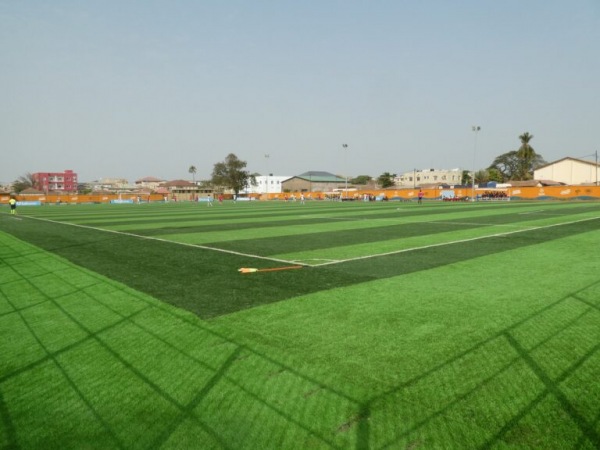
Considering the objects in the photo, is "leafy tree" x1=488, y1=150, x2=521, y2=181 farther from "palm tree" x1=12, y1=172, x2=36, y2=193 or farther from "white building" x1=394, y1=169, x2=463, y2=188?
"palm tree" x1=12, y1=172, x2=36, y2=193

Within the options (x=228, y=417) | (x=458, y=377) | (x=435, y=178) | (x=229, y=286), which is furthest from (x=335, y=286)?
(x=435, y=178)

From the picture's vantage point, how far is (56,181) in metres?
174

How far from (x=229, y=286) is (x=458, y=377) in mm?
4755

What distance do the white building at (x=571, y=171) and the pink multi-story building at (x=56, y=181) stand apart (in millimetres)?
173571

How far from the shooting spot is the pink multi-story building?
169238mm

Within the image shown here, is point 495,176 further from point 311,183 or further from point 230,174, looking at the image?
point 230,174

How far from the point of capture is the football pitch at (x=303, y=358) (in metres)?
2.99

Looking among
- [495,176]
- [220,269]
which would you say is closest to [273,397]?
[220,269]

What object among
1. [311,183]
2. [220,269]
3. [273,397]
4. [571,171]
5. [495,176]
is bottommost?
[220,269]

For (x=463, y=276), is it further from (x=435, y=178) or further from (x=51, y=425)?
(x=435, y=178)

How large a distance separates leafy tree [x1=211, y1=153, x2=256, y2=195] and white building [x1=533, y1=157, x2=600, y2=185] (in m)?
83.1

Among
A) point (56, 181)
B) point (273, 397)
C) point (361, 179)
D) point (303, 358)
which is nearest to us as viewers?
point (273, 397)

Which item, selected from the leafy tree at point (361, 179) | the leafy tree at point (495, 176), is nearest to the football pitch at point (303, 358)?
the leafy tree at point (495, 176)

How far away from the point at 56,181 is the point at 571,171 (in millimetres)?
184791
